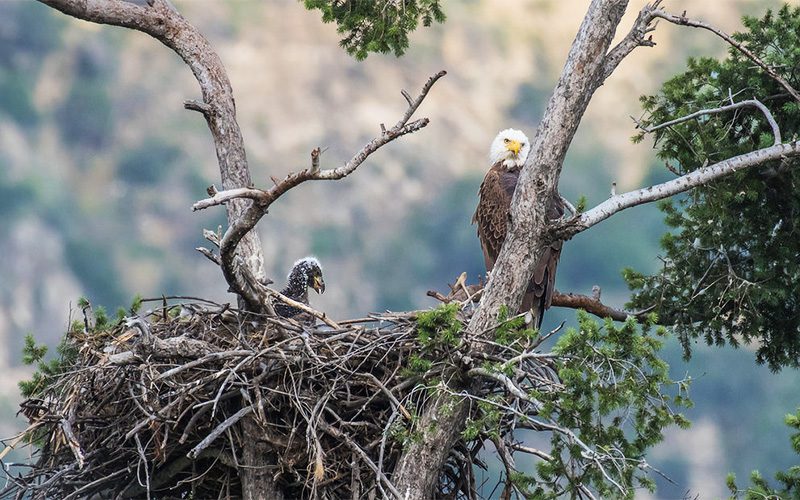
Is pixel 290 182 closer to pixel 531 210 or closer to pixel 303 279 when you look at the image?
pixel 531 210

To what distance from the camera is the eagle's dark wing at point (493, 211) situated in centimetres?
875

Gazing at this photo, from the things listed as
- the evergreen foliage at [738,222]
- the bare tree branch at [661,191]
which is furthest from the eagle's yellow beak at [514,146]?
the bare tree branch at [661,191]

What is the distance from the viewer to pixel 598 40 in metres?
6.47

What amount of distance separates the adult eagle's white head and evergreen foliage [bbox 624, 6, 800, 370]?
1111 millimetres

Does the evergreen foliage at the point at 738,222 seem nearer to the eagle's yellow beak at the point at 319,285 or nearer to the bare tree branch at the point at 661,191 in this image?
the bare tree branch at the point at 661,191

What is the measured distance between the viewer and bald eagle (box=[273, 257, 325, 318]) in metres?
8.15

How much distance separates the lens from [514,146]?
922 centimetres

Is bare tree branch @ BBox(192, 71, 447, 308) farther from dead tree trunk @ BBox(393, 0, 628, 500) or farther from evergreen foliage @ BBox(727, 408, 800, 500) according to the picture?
evergreen foliage @ BBox(727, 408, 800, 500)

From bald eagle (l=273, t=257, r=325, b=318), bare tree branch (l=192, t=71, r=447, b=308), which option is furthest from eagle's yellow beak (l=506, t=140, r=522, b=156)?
bare tree branch (l=192, t=71, r=447, b=308)

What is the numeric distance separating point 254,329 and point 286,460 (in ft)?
2.47

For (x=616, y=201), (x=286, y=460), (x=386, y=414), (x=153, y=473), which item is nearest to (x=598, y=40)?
(x=616, y=201)

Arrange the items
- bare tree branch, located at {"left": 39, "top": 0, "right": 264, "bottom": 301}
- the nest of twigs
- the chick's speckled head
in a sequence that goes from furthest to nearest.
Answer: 1. the chick's speckled head
2. bare tree branch, located at {"left": 39, "top": 0, "right": 264, "bottom": 301}
3. the nest of twigs

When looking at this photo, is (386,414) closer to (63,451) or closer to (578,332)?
(578,332)

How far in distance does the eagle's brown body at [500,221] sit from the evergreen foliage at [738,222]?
3.28 ft
